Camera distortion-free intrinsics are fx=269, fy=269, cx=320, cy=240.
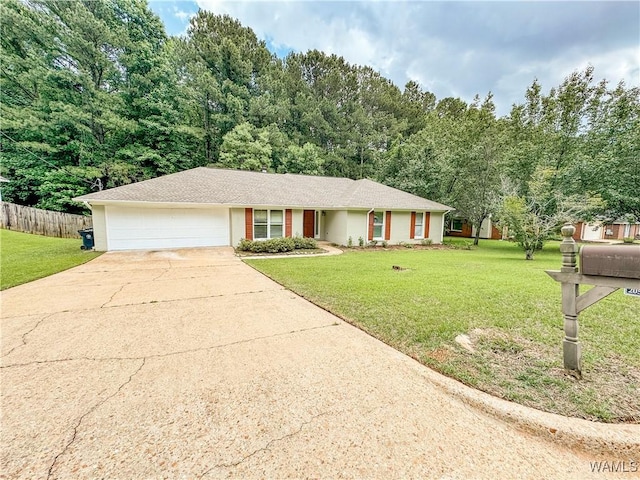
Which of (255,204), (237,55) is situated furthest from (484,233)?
(237,55)

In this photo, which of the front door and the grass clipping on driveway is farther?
the front door

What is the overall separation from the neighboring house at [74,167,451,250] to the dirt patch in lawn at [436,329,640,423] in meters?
11.1

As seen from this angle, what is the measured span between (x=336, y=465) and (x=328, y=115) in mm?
31436

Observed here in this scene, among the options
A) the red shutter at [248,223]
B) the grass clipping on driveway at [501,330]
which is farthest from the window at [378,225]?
the grass clipping on driveway at [501,330]

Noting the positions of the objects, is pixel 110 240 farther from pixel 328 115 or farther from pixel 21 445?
pixel 328 115

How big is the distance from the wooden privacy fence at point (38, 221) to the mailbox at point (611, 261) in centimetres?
2313

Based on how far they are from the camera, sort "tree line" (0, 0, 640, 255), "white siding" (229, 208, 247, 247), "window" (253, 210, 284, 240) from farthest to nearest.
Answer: "tree line" (0, 0, 640, 255)
"window" (253, 210, 284, 240)
"white siding" (229, 208, 247, 247)

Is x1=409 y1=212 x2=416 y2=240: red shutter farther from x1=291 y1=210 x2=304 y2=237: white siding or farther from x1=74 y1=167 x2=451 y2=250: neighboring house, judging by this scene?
x1=291 y1=210 x2=304 y2=237: white siding

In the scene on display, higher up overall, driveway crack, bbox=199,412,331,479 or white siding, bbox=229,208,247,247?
white siding, bbox=229,208,247,247

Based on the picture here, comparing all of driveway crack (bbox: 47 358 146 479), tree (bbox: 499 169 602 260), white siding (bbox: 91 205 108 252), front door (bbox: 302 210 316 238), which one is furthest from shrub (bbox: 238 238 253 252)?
tree (bbox: 499 169 602 260)

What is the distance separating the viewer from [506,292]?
6090 mm

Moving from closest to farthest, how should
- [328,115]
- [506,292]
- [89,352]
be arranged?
1. [89,352]
2. [506,292]
3. [328,115]

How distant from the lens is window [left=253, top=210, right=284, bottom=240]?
44.2ft

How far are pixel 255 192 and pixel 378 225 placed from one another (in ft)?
23.2
